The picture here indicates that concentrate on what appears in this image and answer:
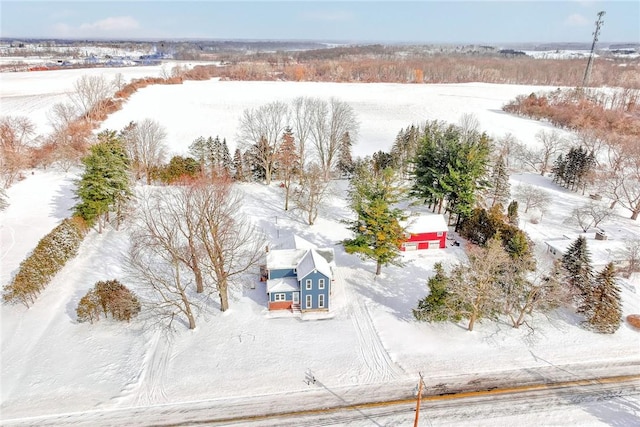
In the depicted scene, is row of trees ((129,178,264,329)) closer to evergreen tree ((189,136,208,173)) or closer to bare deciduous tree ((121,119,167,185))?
bare deciduous tree ((121,119,167,185))

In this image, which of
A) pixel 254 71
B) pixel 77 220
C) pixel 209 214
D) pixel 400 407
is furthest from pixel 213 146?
pixel 254 71

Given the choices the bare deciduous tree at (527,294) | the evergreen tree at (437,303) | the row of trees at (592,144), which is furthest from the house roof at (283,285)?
the row of trees at (592,144)

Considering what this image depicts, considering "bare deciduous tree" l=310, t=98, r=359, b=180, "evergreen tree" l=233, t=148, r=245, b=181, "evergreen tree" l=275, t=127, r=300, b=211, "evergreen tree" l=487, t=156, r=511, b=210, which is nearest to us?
"evergreen tree" l=487, t=156, r=511, b=210

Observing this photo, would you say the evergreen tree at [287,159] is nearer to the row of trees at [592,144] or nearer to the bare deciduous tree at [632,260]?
the row of trees at [592,144]

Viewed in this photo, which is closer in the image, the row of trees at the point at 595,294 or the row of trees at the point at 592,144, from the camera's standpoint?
the row of trees at the point at 595,294

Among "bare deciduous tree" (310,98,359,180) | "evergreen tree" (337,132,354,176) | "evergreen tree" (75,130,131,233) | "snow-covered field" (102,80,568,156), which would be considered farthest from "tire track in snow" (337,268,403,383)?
"snow-covered field" (102,80,568,156)

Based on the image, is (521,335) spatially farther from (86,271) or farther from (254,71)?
(254,71)
